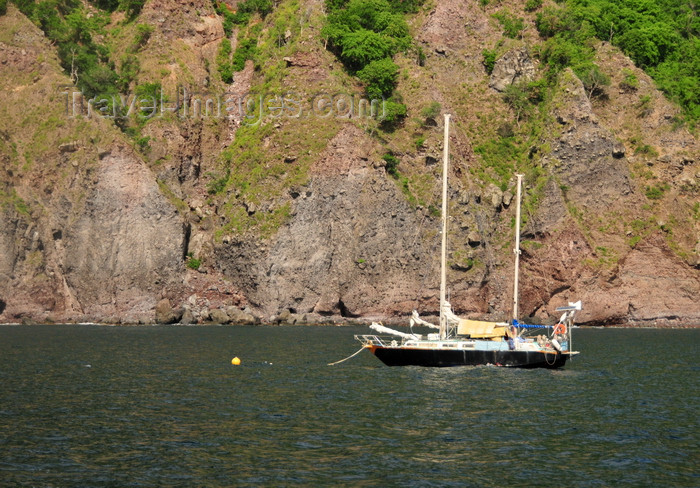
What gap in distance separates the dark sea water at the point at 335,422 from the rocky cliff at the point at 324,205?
42964mm

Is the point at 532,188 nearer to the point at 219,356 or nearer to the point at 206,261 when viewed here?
the point at 206,261

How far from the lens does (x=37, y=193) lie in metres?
116

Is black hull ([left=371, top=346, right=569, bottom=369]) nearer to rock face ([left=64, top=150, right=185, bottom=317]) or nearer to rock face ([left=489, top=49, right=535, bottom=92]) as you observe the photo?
rock face ([left=64, top=150, right=185, bottom=317])

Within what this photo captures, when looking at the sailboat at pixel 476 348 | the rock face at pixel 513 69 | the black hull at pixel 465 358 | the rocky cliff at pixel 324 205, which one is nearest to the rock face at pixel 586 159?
the rocky cliff at pixel 324 205

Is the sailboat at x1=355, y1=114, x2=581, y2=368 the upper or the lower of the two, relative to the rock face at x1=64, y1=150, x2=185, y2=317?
lower

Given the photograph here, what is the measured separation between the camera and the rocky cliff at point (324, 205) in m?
110

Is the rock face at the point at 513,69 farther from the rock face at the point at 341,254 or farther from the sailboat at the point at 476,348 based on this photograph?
the sailboat at the point at 476,348

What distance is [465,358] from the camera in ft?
193

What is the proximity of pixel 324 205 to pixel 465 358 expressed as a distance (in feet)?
187

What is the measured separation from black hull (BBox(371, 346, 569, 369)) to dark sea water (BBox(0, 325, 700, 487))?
2.43ft

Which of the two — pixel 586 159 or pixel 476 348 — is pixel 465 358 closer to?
pixel 476 348

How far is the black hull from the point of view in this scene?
2311 inches

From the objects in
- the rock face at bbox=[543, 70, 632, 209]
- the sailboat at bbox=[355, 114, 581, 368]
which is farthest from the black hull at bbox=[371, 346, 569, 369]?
the rock face at bbox=[543, 70, 632, 209]

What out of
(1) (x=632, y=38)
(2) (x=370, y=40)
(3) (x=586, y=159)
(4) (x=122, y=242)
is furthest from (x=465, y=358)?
(1) (x=632, y=38)
